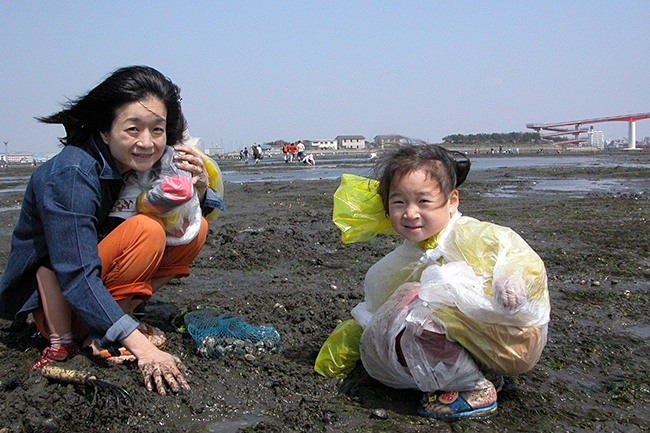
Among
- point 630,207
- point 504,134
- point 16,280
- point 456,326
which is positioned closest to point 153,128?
Result: point 16,280

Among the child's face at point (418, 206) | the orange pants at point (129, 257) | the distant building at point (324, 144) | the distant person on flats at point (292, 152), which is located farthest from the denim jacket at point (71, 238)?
the distant building at point (324, 144)

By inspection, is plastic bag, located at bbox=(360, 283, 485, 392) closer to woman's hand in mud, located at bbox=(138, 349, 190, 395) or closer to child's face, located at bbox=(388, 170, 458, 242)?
child's face, located at bbox=(388, 170, 458, 242)

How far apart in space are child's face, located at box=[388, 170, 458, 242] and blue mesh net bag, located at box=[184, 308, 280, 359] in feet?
3.38

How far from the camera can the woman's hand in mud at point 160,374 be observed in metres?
2.18

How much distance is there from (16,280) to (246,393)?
4.05ft

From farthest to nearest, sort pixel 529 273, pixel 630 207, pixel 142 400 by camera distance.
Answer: pixel 630 207, pixel 142 400, pixel 529 273

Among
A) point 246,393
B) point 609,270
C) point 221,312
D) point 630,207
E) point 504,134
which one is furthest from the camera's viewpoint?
point 504,134

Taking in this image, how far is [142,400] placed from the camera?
2102 millimetres

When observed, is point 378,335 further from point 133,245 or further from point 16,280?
point 16,280

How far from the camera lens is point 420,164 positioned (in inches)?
87.3

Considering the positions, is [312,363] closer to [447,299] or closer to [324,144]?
[447,299]

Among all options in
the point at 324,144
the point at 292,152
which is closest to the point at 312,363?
the point at 292,152

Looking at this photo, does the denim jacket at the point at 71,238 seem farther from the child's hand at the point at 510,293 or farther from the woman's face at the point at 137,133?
the child's hand at the point at 510,293

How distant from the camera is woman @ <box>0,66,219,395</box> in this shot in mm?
2219
